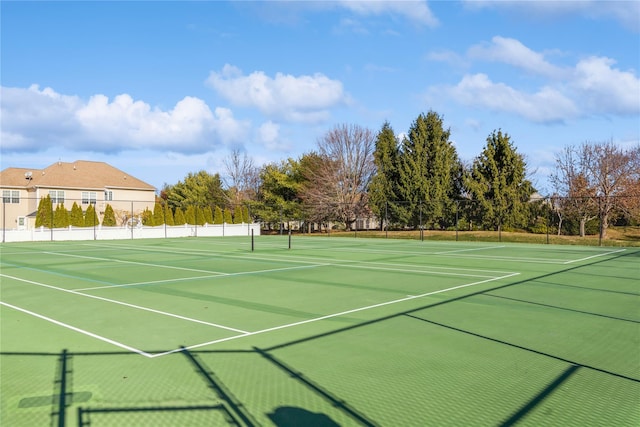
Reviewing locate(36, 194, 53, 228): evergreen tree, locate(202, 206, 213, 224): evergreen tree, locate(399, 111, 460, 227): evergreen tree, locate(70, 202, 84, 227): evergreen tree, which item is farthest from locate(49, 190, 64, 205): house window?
locate(399, 111, 460, 227): evergreen tree

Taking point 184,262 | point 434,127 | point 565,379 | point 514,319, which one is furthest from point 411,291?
point 434,127

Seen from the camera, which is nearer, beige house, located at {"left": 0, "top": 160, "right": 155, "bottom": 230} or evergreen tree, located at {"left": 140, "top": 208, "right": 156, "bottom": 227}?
evergreen tree, located at {"left": 140, "top": 208, "right": 156, "bottom": 227}

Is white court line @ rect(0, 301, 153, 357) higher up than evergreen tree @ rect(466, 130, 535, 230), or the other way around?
evergreen tree @ rect(466, 130, 535, 230)

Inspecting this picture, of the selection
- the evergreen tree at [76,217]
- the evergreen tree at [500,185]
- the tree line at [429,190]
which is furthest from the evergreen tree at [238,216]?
the evergreen tree at [500,185]

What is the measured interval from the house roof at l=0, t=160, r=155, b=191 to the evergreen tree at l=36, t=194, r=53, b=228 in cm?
1217

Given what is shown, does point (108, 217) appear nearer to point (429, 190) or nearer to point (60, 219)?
point (60, 219)

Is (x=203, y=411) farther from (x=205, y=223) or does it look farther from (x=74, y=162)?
(x=74, y=162)

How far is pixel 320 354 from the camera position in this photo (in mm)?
5555

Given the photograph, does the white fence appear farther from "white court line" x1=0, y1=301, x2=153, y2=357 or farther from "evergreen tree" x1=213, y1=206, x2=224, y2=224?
"white court line" x1=0, y1=301, x2=153, y2=357

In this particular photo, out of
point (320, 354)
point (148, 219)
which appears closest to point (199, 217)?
point (148, 219)

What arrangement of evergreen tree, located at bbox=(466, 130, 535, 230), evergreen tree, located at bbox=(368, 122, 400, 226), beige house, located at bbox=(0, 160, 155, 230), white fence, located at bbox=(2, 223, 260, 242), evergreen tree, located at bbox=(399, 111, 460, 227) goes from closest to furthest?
white fence, located at bbox=(2, 223, 260, 242)
evergreen tree, located at bbox=(466, 130, 535, 230)
evergreen tree, located at bbox=(399, 111, 460, 227)
evergreen tree, located at bbox=(368, 122, 400, 226)
beige house, located at bbox=(0, 160, 155, 230)

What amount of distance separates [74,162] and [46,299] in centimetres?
4972

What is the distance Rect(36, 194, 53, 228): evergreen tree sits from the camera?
35.8 meters

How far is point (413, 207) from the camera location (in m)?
39.7
